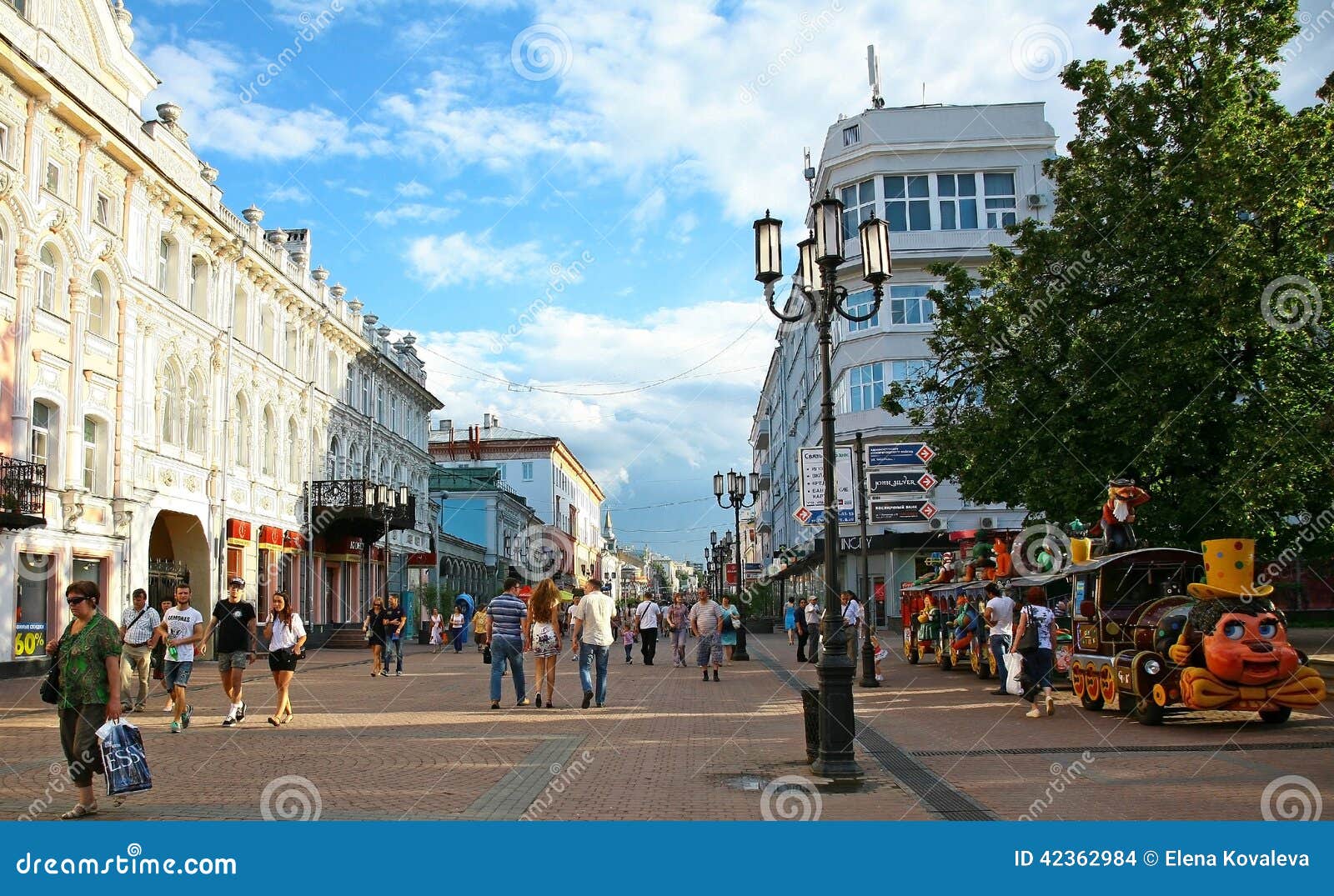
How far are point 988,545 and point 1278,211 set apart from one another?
343 inches

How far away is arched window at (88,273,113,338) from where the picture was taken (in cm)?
2498

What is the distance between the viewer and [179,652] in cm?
1373

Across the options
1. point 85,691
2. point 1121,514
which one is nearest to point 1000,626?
point 1121,514

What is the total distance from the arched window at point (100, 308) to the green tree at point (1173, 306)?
17.6m

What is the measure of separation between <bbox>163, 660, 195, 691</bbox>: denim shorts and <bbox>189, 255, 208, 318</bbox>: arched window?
742 inches

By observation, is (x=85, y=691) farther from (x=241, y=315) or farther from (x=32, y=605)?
(x=241, y=315)

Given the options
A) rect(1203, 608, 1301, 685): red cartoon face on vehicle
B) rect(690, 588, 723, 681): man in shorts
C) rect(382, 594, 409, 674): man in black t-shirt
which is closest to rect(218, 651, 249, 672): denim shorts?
rect(690, 588, 723, 681): man in shorts

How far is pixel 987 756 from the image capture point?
1073 centimetres

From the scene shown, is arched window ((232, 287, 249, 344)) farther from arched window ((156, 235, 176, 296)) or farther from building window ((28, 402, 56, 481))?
building window ((28, 402, 56, 481))

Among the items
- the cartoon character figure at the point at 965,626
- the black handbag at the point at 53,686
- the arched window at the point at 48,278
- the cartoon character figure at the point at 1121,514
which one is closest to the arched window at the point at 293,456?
the arched window at the point at 48,278

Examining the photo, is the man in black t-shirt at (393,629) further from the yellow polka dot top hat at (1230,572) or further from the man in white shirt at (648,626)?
the yellow polka dot top hat at (1230,572)

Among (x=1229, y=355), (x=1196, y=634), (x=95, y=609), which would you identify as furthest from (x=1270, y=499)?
(x=95, y=609)

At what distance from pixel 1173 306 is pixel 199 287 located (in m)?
23.5

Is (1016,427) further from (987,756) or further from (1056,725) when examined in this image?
(987,756)
